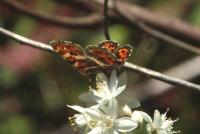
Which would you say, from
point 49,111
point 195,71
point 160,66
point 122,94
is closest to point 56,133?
point 49,111

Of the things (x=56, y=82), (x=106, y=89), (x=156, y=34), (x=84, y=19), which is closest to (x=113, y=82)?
(x=106, y=89)

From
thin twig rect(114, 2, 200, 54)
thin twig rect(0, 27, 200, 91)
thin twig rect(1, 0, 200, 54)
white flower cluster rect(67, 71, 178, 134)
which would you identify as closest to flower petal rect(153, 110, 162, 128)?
white flower cluster rect(67, 71, 178, 134)

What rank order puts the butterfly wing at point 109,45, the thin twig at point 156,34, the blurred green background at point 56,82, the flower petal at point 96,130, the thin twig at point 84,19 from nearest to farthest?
the butterfly wing at point 109,45 → the flower petal at point 96,130 → the thin twig at point 156,34 → the thin twig at point 84,19 → the blurred green background at point 56,82

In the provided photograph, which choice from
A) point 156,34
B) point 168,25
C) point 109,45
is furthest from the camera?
point 168,25

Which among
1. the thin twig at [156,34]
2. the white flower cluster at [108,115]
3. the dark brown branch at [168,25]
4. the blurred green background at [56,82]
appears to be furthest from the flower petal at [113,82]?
the blurred green background at [56,82]

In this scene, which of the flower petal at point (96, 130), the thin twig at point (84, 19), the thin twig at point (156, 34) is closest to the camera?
the flower petal at point (96, 130)

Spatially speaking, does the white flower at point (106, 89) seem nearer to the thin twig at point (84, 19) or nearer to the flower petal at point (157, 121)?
the flower petal at point (157, 121)

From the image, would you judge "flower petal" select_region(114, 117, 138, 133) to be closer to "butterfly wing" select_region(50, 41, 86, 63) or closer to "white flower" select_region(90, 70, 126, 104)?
"white flower" select_region(90, 70, 126, 104)

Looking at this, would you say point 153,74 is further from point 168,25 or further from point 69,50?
point 168,25
